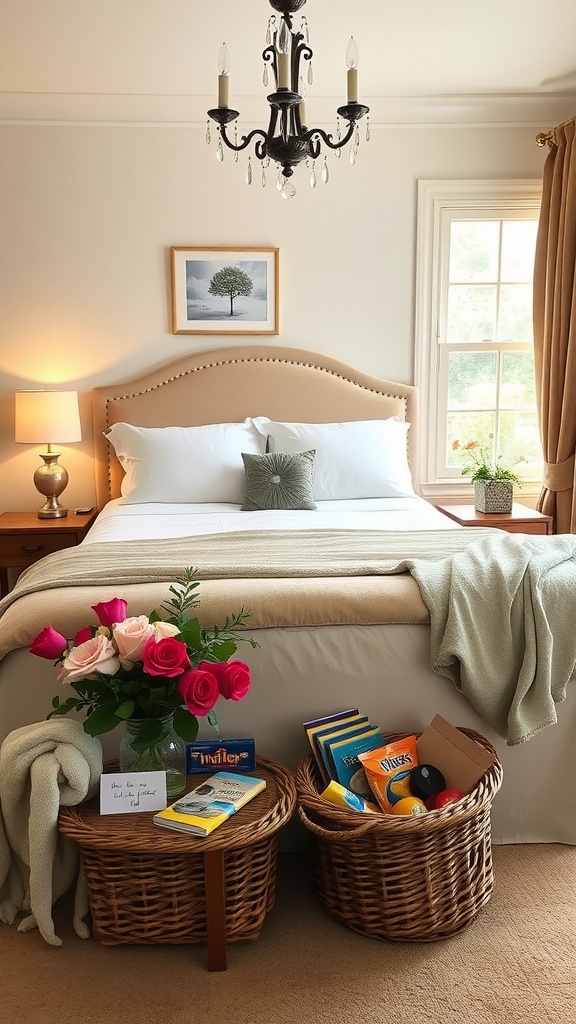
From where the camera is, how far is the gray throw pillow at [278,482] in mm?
3865

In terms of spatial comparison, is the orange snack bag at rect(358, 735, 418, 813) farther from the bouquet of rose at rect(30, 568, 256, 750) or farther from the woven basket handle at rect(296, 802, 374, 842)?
the bouquet of rose at rect(30, 568, 256, 750)

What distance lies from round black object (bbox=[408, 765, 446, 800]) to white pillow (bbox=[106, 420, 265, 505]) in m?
2.13

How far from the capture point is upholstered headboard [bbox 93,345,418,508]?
14.5 feet

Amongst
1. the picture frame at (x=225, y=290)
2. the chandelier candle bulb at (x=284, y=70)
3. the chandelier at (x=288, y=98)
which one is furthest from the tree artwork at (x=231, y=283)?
the chandelier candle bulb at (x=284, y=70)

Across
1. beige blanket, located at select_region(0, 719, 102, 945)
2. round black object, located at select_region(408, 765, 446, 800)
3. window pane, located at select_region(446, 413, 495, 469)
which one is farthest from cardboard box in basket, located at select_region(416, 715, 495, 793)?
window pane, located at select_region(446, 413, 495, 469)

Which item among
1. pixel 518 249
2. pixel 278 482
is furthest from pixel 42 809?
pixel 518 249

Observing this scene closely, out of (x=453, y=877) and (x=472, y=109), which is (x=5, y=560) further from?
(x=472, y=109)

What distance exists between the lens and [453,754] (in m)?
2.14

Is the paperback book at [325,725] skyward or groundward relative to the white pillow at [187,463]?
groundward

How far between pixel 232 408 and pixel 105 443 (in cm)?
66

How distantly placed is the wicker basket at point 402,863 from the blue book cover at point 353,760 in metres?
0.08

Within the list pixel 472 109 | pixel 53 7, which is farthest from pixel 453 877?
pixel 472 109

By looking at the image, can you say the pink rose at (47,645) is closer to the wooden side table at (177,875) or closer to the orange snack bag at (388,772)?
the wooden side table at (177,875)

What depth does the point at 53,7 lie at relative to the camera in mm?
3156
